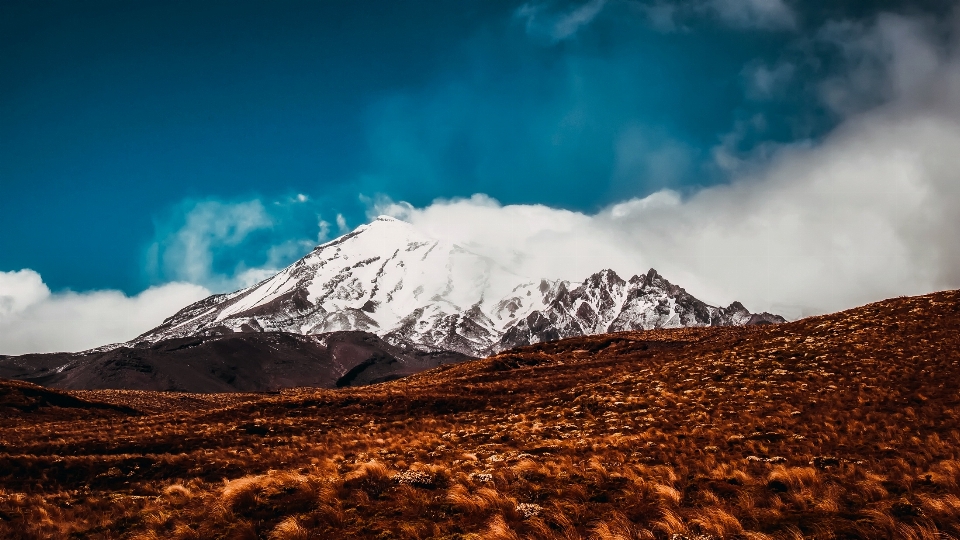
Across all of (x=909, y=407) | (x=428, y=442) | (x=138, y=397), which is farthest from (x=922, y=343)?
(x=138, y=397)

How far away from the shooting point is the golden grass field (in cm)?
1106

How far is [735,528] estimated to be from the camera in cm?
1012

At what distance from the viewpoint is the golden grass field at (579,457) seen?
1106 centimetres

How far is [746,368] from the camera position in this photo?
3259cm

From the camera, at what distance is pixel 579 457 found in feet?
60.2

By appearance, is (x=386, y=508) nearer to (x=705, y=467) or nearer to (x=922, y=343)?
(x=705, y=467)

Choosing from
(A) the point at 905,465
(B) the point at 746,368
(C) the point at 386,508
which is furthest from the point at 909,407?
(C) the point at 386,508

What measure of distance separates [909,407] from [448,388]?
28.8 metres

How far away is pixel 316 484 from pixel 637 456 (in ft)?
34.4

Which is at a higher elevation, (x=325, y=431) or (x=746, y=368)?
(x=746, y=368)

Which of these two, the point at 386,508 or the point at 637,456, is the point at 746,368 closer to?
the point at 637,456

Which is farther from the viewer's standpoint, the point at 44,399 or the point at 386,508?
the point at 44,399

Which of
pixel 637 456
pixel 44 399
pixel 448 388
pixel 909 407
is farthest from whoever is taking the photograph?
pixel 44 399

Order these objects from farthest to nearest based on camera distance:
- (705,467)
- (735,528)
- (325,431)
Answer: (325,431), (705,467), (735,528)
